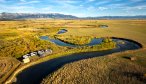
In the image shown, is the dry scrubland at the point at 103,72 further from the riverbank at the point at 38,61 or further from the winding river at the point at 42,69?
the riverbank at the point at 38,61

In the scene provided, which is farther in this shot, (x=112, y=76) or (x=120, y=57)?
(x=120, y=57)

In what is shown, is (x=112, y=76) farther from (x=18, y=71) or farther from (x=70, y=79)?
(x=18, y=71)

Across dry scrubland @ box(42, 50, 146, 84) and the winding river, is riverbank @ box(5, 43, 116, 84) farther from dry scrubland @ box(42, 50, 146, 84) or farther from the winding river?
dry scrubland @ box(42, 50, 146, 84)

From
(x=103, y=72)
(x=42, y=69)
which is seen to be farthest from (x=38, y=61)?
(x=103, y=72)

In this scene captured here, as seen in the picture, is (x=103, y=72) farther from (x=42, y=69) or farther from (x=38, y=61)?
(x=38, y=61)

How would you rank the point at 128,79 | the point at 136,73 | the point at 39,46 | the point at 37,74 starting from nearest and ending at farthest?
the point at 128,79
the point at 136,73
the point at 37,74
the point at 39,46

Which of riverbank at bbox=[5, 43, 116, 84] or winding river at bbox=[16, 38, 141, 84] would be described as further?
riverbank at bbox=[5, 43, 116, 84]

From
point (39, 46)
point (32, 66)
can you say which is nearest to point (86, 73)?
point (32, 66)

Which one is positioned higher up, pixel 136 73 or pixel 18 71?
pixel 136 73

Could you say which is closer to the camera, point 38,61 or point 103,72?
point 103,72

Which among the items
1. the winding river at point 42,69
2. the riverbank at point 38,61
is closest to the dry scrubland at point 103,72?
the winding river at point 42,69

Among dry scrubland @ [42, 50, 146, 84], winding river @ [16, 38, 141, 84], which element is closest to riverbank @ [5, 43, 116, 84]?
winding river @ [16, 38, 141, 84]
